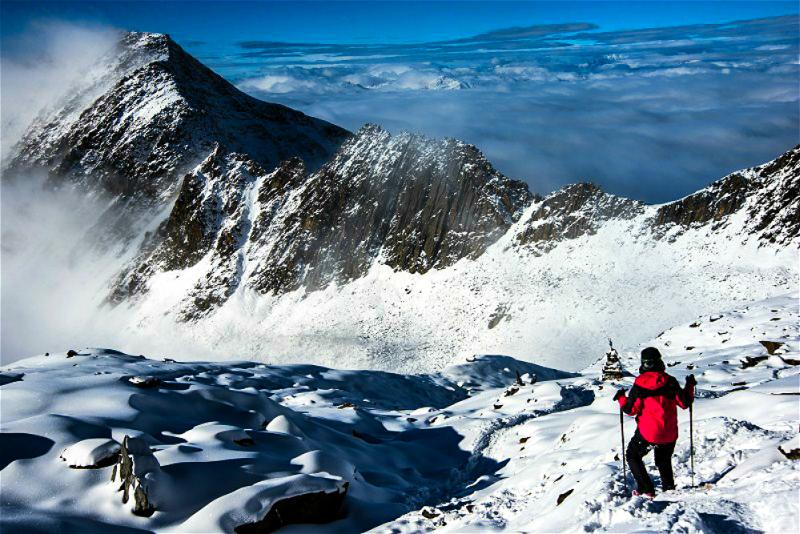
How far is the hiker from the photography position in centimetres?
936

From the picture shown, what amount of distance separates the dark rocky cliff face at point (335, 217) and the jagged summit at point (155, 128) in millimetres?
18462

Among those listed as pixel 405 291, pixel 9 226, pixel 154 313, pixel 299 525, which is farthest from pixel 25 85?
pixel 299 525

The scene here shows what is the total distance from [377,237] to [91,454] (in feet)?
221

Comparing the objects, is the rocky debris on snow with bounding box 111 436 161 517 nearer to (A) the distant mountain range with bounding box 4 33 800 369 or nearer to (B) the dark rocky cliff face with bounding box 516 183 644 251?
(A) the distant mountain range with bounding box 4 33 800 369

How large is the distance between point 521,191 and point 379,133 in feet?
79.7

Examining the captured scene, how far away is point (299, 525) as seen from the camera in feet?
40.5

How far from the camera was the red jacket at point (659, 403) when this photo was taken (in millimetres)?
9352

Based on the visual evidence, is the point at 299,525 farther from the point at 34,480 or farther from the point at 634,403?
the point at 634,403

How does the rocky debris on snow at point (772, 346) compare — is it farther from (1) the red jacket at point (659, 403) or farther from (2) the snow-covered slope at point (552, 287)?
(2) the snow-covered slope at point (552, 287)

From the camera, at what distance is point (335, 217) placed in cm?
8319

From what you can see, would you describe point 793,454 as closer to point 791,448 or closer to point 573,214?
point 791,448

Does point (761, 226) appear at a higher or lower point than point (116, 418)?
higher

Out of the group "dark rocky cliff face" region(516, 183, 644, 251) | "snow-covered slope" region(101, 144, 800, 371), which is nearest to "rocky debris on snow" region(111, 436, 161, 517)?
"snow-covered slope" region(101, 144, 800, 371)

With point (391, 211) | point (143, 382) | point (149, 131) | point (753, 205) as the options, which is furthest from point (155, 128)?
point (143, 382)
